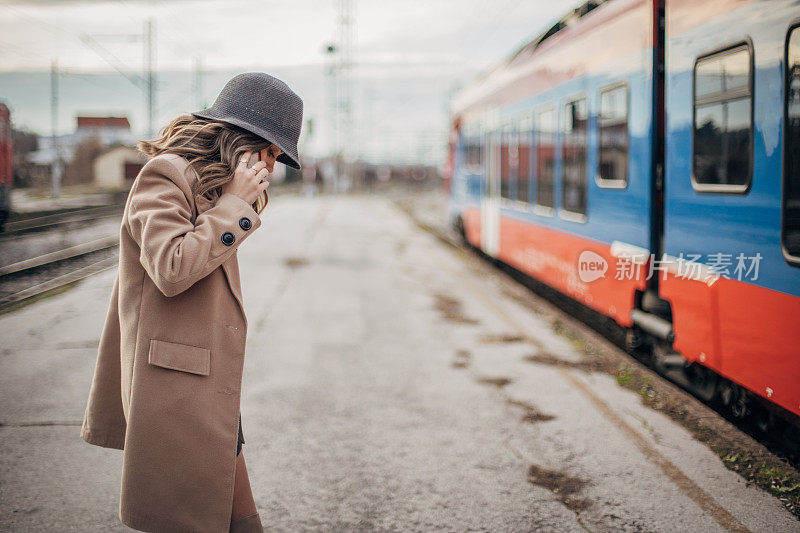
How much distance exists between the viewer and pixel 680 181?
545 centimetres

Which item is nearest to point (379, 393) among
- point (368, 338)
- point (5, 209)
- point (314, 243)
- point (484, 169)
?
point (368, 338)

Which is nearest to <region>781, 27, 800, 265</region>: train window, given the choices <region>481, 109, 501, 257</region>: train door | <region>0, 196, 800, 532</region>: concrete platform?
<region>0, 196, 800, 532</region>: concrete platform

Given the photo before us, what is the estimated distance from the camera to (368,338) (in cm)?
778

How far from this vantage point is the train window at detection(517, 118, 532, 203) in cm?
1020

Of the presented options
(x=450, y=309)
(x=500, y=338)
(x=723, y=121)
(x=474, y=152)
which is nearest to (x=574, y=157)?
(x=500, y=338)

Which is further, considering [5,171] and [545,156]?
[5,171]

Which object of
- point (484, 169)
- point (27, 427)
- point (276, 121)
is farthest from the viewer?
point (484, 169)

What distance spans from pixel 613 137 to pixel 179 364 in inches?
222

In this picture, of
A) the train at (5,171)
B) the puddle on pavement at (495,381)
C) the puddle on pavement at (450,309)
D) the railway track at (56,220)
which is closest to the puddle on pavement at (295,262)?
the puddle on pavement at (450,309)

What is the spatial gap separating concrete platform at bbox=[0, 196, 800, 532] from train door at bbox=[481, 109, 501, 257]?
3.53 meters

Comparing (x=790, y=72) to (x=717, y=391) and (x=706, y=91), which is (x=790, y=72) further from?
(x=717, y=391)

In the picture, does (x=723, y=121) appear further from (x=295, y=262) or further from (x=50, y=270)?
(x=50, y=270)

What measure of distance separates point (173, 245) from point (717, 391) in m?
4.58

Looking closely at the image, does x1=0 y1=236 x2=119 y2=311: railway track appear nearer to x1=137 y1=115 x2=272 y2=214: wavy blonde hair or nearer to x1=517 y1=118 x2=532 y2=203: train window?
x1=517 y1=118 x2=532 y2=203: train window
